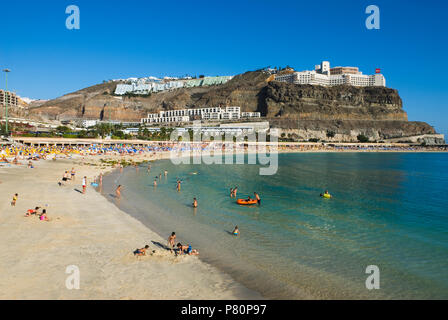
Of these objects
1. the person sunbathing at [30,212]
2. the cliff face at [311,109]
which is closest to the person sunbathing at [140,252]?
the person sunbathing at [30,212]

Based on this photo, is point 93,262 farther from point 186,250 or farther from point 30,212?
point 30,212

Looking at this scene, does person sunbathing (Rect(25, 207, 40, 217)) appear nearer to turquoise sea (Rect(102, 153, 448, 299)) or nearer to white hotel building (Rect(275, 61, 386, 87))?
turquoise sea (Rect(102, 153, 448, 299))

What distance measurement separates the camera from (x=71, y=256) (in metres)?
11.0

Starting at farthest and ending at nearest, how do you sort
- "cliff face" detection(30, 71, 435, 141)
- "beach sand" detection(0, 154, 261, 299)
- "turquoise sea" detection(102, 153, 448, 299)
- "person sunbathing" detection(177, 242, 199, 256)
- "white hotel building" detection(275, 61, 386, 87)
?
"white hotel building" detection(275, 61, 386, 87)
"cliff face" detection(30, 71, 435, 141)
"person sunbathing" detection(177, 242, 199, 256)
"turquoise sea" detection(102, 153, 448, 299)
"beach sand" detection(0, 154, 261, 299)

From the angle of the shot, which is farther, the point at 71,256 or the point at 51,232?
the point at 51,232

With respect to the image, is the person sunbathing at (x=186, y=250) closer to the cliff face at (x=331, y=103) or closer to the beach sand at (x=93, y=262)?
the beach sand at (x=93, y=262)

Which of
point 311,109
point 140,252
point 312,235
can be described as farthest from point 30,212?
point 311,109

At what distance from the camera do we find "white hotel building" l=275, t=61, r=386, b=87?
176m

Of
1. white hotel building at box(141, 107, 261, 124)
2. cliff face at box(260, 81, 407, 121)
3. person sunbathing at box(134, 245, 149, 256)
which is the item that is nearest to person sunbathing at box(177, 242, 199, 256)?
person sunbathing at box(134, 245, 149, 256)

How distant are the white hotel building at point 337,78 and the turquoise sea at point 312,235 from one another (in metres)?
157

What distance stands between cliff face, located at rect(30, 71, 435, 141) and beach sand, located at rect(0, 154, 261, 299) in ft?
410
